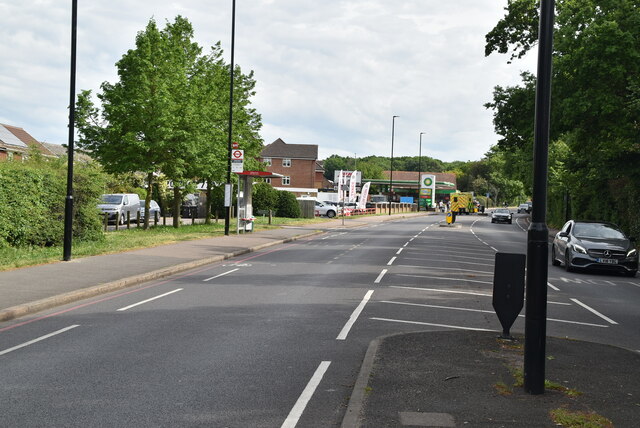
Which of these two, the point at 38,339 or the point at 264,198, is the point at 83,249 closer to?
the point at 38,339

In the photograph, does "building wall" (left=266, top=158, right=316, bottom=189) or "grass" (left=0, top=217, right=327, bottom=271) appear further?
"building wall" (left=266, top=158, right=316, bottom=189)

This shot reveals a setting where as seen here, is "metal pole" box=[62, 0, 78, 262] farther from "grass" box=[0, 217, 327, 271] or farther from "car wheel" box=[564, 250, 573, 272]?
"car wheel" box=[564, 250, 573, 272]

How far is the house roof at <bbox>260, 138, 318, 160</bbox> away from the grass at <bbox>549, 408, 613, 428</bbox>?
9082 centimetres

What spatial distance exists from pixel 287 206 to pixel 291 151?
157 feet

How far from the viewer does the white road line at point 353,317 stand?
8273 millimetres

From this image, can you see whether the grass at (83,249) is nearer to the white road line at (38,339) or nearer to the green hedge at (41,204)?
the green hedge at (41,204)

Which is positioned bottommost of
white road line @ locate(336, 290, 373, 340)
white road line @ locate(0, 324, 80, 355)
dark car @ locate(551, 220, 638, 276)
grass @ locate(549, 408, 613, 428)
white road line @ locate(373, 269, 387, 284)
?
white road line @ locate(0, 324, 80, 355)

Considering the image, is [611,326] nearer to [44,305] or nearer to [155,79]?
[44,305]

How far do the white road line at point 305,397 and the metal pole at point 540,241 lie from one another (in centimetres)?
198

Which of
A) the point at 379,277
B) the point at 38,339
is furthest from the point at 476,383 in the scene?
the point at 379,277

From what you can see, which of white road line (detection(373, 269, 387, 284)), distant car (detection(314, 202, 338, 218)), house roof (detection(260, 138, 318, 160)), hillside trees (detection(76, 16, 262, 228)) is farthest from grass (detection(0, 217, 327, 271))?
house roof (detection(260, 138, 318, 160))

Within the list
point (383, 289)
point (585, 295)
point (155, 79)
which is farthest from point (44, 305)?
point (155, 79)

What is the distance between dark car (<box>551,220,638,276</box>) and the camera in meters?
17.0

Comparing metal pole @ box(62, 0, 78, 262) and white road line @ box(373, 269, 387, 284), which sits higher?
metal pole @ box(62, 0, 78, 262)
